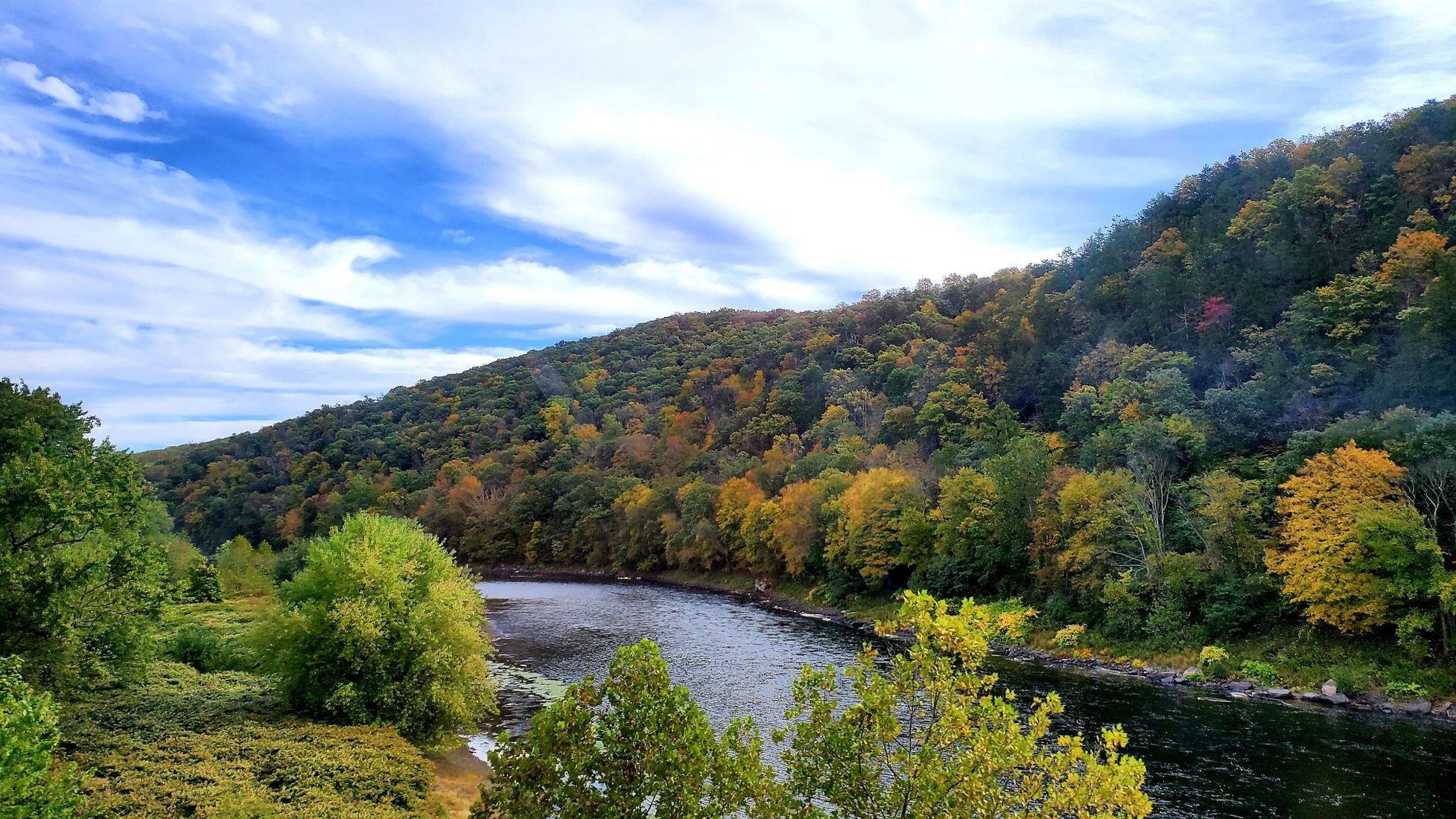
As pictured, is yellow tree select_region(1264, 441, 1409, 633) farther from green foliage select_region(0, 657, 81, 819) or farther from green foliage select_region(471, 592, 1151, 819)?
green foliage select_region(0, 657, 81, 819)

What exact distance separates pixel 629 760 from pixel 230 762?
1738cm

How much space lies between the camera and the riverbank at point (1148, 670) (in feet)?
106

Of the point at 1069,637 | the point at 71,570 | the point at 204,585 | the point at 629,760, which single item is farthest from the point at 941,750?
the point at 204,585

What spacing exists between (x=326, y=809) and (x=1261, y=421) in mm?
56284

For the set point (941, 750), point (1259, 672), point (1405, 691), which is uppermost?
point (941, 750)

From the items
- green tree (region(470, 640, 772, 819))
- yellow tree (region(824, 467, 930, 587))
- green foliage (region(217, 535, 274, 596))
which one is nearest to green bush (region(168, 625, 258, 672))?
green foliage (region(217, 535, 274, 596))

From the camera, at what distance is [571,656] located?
47656 millimetres

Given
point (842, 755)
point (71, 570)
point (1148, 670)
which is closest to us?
point (842, 755)

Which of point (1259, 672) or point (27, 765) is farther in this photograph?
point (1259, 672)

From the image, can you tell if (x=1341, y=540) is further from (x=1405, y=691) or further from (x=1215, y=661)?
(x=1215, y=661)

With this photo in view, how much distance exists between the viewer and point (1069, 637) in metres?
46.3

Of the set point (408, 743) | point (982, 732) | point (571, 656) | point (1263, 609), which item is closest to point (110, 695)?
point (408, 743)

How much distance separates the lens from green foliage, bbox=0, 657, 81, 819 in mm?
12305

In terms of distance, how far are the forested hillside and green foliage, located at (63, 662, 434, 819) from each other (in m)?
11.5
